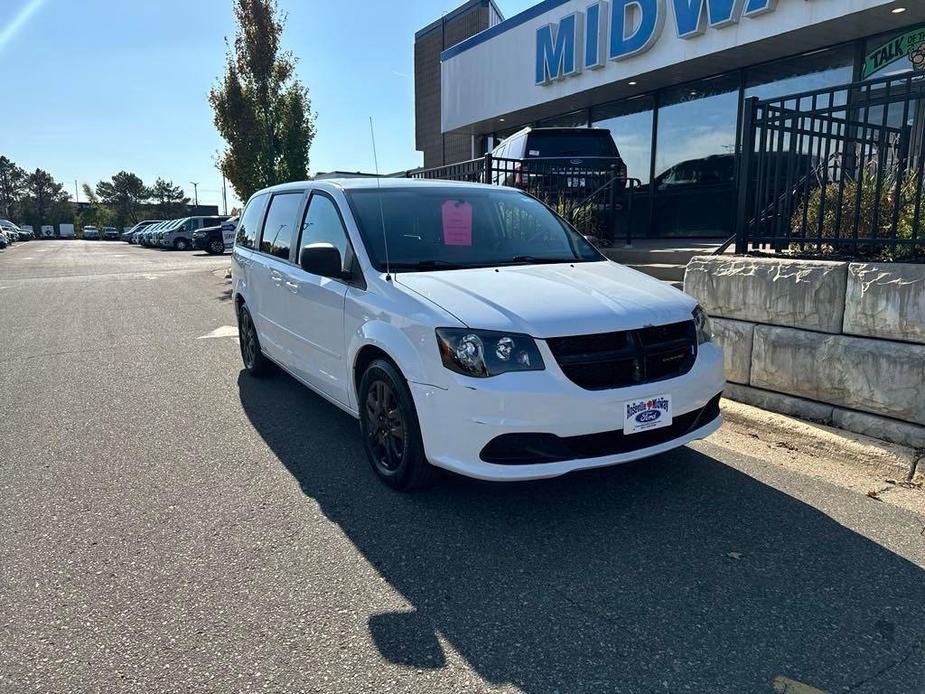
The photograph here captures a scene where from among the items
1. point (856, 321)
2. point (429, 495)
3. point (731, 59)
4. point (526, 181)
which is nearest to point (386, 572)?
point (429, 495)

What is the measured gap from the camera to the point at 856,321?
14.1 ft

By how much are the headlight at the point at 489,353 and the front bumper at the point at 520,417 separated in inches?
1.6

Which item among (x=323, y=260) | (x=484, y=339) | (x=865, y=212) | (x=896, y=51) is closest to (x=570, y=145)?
(x=896, y=51)

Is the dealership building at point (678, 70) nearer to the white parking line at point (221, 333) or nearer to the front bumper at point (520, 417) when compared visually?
the front bumper at point (520, 417)

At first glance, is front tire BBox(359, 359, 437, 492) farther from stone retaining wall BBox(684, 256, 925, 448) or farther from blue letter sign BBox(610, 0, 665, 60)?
blue letter sign BBox(610, 0, 665, 60)

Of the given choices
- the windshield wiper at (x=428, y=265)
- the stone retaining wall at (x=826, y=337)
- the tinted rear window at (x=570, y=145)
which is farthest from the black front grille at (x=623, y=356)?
the tinted rear window at (x=570, y=145)

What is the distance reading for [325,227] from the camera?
4473mm

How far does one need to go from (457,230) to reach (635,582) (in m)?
2.43

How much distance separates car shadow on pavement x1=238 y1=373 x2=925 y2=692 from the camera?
227 cm

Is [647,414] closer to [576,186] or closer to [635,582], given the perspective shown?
[635,582]

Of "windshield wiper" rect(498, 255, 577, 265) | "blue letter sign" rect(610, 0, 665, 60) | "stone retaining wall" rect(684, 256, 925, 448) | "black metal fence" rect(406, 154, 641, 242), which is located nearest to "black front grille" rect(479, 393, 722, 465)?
"windshield wiper" rect(498, 255, 577, 265)

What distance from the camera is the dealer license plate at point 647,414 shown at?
3.15 meters

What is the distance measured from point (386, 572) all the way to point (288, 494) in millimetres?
1051

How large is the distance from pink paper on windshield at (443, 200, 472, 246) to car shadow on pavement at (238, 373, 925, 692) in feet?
→ 4.92
